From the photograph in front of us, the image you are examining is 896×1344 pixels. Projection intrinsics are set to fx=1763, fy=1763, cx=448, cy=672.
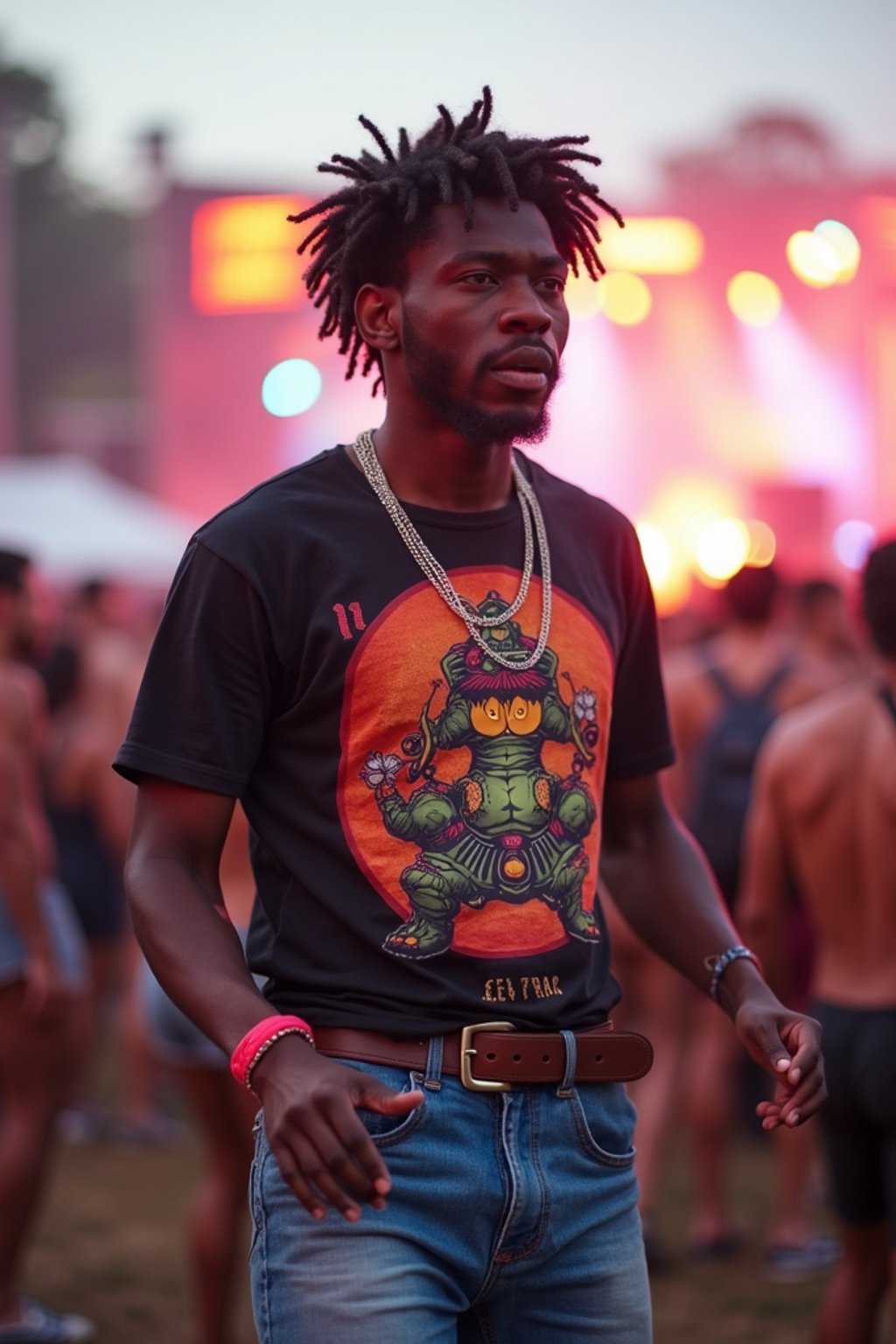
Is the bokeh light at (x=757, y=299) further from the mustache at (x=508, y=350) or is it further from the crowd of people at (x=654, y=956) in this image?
the mustache at (x=508, y=350)

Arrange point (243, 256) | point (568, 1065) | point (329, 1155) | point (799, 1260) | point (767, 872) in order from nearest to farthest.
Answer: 1. point (329, 1155)
2. point (568, 1065)
3. point (767, 872)
4. point (799, 1260)
5. point (243, 256)

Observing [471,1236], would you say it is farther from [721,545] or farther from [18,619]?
[721,545]

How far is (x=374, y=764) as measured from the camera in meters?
2.33

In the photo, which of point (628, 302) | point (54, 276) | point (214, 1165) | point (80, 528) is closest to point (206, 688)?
point (214, 1165)

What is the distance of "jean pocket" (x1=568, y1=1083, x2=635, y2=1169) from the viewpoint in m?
2.35

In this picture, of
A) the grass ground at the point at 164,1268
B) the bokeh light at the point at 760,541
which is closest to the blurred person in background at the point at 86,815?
the grass ground at the point at 164,1268

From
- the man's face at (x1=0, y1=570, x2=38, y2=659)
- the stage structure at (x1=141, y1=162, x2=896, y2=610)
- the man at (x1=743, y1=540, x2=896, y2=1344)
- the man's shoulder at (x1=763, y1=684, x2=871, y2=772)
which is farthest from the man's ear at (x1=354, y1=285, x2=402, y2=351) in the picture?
the stage structure at (x1=141, y1=162, x2=896, y2=610)

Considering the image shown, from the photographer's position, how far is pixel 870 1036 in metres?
4.14

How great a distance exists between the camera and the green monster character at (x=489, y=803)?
2307 mm

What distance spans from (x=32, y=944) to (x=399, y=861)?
3303 mm

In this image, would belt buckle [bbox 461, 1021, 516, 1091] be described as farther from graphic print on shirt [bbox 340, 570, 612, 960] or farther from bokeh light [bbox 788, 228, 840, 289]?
bokeh light [bbox 788, 228, 840, 289]

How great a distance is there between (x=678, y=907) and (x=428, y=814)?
563 mm

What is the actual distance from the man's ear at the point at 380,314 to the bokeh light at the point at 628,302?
19.0 m

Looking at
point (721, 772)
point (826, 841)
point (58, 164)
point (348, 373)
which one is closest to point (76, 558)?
point (721, 772)
